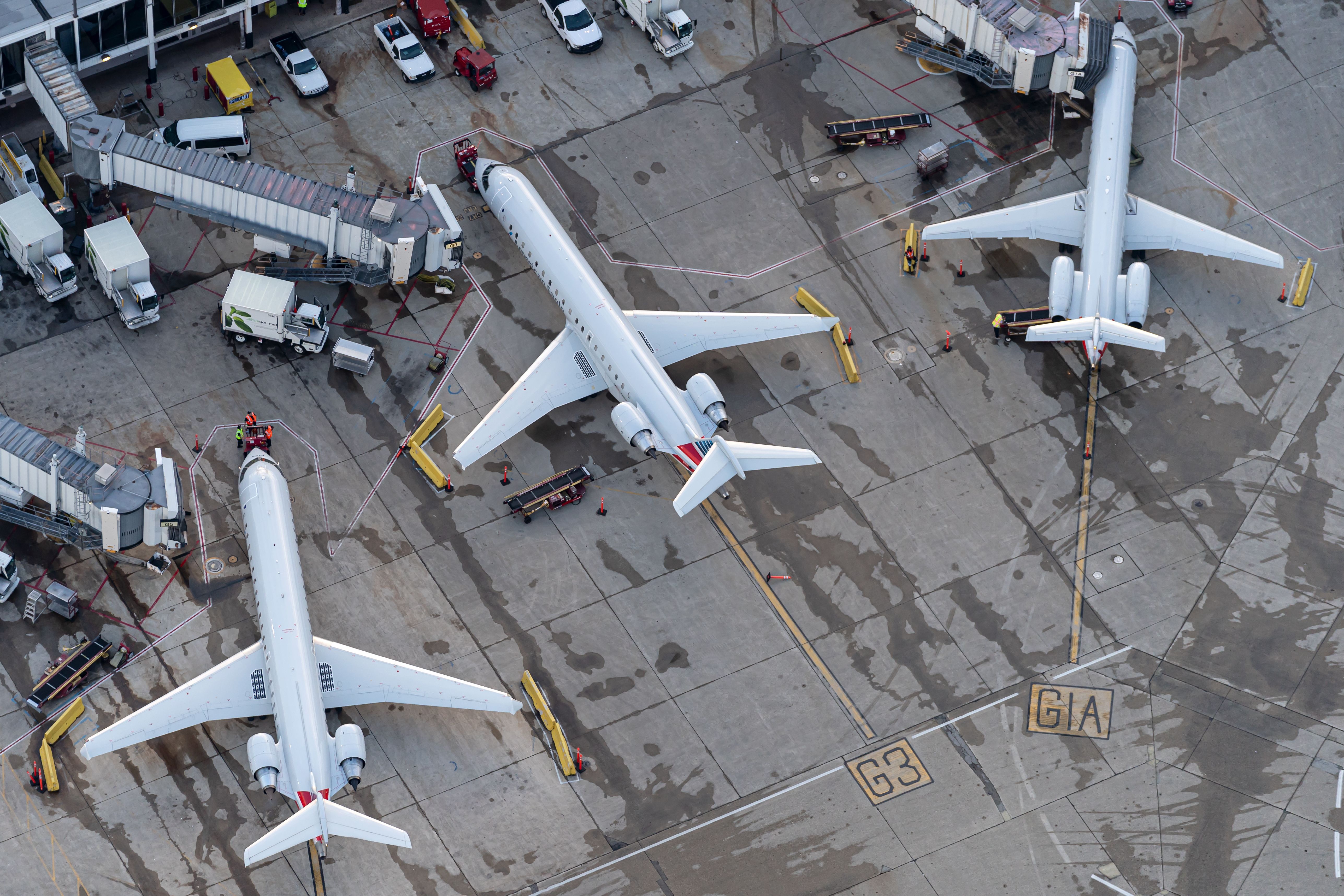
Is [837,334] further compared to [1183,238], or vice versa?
[1183,238]

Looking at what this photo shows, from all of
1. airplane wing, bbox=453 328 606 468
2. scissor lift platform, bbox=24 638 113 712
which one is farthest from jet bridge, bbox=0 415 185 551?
airplane wing, bbox=453 328 606 468

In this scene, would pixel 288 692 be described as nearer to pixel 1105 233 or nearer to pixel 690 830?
pixel 690 830

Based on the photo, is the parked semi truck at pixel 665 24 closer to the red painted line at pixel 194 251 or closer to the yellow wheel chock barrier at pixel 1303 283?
the red painted line at pixel 194 251

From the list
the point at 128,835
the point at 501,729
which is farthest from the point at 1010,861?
the point at 128,835

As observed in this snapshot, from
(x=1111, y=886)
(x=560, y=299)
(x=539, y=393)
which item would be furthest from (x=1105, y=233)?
(x=1111, y=886)

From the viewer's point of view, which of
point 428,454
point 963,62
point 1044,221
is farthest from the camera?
point 963,62

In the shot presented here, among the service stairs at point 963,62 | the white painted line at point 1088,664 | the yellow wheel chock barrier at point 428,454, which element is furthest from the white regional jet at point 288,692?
the service stairs at point 963,62
